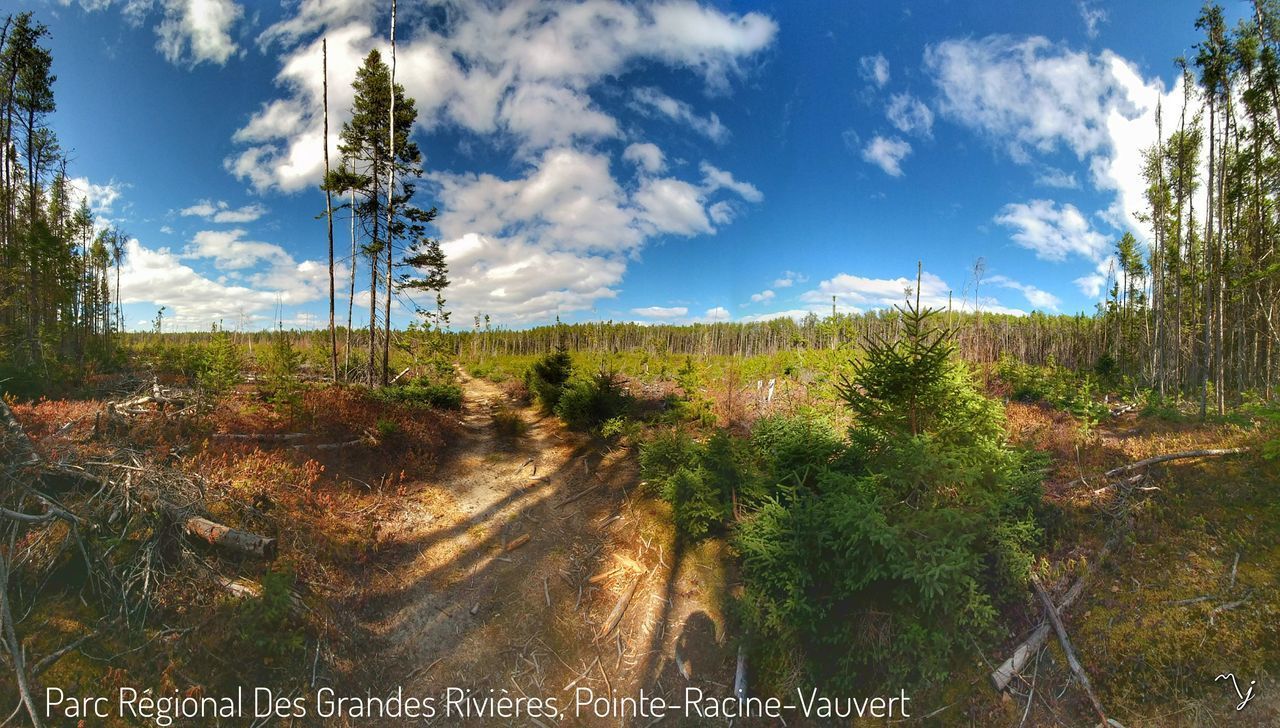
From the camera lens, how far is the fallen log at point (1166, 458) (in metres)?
6.46

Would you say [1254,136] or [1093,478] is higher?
[1254,136]

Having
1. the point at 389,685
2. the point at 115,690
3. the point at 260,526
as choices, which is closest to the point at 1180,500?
the point at 389,685

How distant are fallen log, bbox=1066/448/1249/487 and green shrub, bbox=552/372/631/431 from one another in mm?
9292

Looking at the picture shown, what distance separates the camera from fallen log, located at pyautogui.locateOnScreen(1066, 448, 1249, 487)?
255 inches

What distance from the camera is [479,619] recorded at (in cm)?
607

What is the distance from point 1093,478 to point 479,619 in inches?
366

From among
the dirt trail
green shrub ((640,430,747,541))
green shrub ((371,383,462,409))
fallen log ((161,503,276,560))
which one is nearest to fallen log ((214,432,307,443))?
the dirt trail

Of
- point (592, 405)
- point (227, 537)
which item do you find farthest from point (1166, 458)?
point (227, 537)

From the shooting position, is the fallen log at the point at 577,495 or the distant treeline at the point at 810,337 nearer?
the fallen log at the point at 577,495

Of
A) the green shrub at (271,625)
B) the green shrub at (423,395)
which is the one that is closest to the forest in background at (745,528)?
the green shrub at (271,625)

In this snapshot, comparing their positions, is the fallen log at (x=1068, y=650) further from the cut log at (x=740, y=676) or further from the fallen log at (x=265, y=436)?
the fallen log at (x=265, y=436)

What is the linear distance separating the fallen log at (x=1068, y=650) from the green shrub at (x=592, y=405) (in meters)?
8.89

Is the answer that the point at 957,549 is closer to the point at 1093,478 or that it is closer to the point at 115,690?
the point at 1093,478

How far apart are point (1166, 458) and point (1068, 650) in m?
4.29
